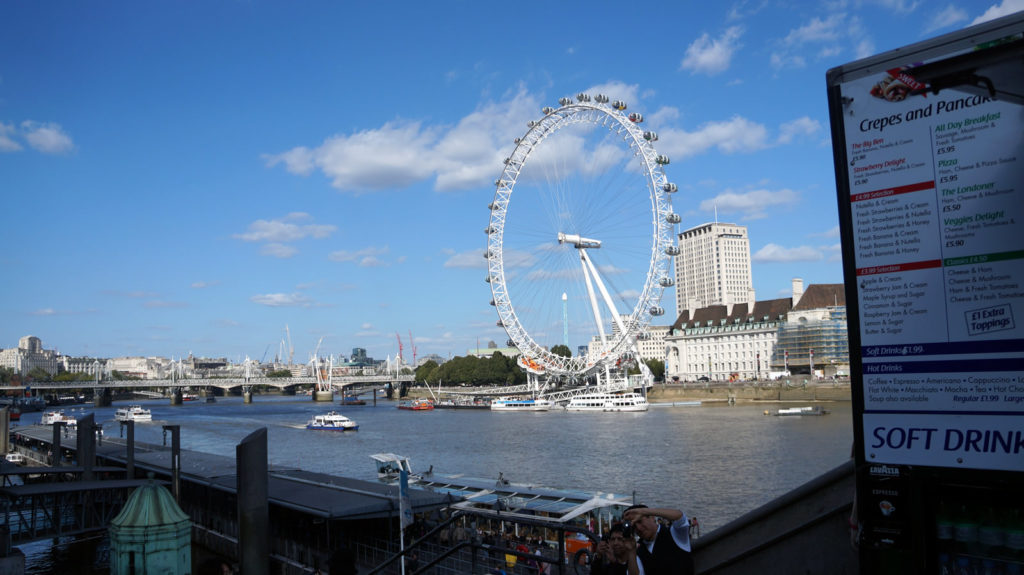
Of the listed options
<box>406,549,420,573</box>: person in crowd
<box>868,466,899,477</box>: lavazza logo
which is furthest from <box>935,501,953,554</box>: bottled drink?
<box>406,549,420,573</box>: person in crowd

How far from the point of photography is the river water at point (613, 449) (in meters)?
27.9

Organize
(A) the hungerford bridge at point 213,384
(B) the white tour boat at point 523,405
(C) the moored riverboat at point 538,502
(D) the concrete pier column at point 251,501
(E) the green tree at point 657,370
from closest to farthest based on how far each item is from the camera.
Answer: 1. (D) the concrete pier column at point 251,501
2. (C) the moored riverboat at point 538,502
3. (B) the white tour boat at point 523,405
4. (A) the hungerford bridge at point 213,384
5. (E) the green tree at point 657,370

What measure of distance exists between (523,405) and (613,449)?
50740mm

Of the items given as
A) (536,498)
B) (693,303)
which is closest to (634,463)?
(536,498)

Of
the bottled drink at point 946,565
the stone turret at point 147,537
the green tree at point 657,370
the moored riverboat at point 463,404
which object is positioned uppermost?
the bottled drink at point 946,565

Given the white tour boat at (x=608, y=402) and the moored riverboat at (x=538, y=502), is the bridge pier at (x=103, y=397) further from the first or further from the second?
the moored riverboat at (x=538, y=502)

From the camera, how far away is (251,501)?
38.2 ft

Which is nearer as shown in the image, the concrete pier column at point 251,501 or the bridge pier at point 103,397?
the concrete pier column at point 251,501

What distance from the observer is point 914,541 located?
9.39 feet

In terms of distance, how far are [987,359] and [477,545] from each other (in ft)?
13.2

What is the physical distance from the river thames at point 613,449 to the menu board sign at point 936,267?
18954 millimetres

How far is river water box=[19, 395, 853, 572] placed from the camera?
2794cm

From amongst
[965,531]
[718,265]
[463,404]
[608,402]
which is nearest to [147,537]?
[965,531]

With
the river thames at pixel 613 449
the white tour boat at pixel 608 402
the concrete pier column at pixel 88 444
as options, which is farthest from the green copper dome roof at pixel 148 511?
the white tour boat at pixel 608 402
